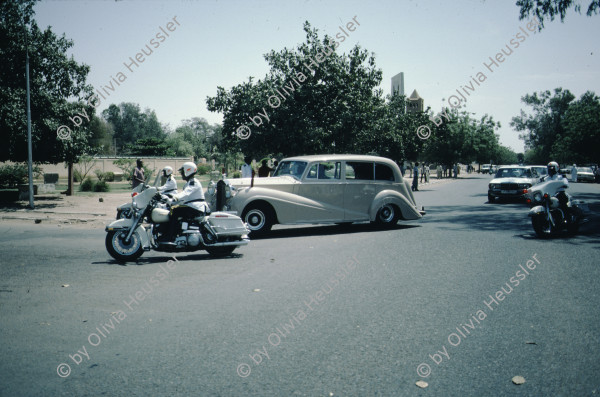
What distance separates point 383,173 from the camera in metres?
13.4

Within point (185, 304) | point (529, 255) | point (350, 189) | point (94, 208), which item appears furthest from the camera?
point (94, 208)

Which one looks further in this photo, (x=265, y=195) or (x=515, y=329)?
(x=265, y=195)

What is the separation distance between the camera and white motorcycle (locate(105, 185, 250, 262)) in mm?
8297

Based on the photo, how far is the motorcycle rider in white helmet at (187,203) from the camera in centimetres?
855

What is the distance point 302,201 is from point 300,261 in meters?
3.67

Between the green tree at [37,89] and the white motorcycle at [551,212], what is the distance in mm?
17086

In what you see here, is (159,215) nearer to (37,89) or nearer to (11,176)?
(37,89)

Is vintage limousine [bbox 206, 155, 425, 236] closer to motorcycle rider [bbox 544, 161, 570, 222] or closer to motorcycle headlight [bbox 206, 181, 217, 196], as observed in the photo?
motorcycle headlight [bbox 206, 181, 217, 196]

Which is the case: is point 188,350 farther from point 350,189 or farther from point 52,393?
point 350,189

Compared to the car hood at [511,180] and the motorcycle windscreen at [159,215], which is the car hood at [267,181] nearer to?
the motorcycle windscreen at [159,215]

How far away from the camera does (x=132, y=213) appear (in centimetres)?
840

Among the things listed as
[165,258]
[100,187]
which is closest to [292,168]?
[165,258]

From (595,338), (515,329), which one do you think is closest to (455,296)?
(515,329)

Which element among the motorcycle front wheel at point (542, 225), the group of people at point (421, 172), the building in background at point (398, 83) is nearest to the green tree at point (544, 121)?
the group of people at point (421, 172)
